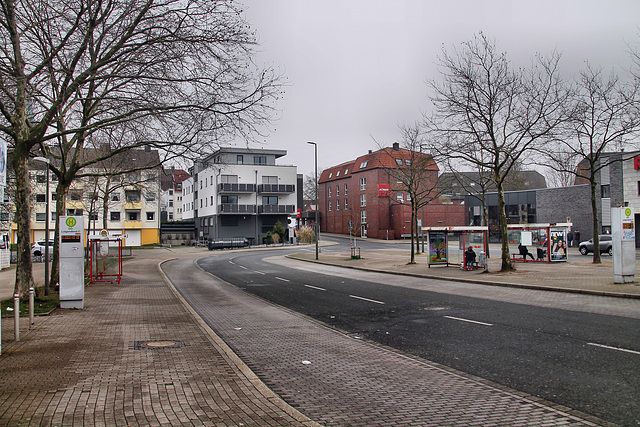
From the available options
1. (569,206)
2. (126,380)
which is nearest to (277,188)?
(569,206)

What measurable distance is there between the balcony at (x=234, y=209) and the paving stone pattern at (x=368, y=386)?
6024 centimetres

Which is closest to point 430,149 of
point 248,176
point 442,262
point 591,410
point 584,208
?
point 442,262

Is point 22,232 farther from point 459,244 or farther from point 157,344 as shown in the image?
point 459,244

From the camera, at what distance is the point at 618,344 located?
851 centimetres

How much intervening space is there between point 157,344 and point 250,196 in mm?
64994

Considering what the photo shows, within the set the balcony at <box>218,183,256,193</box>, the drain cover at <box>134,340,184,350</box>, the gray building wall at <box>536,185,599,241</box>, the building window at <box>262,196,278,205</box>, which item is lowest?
the drain cover at <box>134,340,184,350</box>

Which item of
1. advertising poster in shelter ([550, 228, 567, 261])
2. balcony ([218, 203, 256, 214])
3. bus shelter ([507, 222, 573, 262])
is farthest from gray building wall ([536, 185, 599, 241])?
balcony ([218, 203, 256, 214])

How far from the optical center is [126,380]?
6320 millimetres

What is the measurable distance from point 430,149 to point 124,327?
17699 millimetres

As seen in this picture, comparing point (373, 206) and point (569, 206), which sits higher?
point (373, 206)

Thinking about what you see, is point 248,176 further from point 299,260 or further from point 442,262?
point 442,262

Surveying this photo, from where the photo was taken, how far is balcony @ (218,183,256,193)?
7000cm

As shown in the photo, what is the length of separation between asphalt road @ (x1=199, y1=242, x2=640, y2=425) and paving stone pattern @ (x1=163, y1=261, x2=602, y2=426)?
1.58 feet

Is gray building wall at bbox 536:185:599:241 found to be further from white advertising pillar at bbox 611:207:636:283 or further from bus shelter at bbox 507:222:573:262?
white advertising pillar at bbox 611:207:636:283
